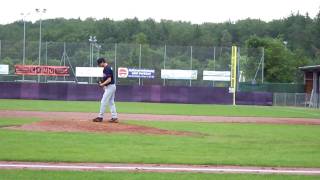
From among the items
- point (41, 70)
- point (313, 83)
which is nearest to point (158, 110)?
point (41, 70)

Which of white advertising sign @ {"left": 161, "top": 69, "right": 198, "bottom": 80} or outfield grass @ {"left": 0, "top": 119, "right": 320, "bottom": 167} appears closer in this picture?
outfield grass @ {"left": 0, "top": 119, "right": 320, "bottom": 167}

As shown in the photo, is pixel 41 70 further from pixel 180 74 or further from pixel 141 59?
pixel 180 74

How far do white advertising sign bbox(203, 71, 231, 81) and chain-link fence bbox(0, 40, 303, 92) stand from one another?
12.4 inches

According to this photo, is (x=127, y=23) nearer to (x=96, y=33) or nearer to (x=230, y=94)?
(x=96, y=33)

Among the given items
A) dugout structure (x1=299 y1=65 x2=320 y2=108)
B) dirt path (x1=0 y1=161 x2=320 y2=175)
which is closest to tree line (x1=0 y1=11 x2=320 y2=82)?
→ dugout structure (x1=299 y1=65 x2=320 y2=108)

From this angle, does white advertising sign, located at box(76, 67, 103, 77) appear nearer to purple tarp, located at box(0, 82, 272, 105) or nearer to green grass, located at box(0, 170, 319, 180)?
purple tarp, located at box(0, 82, 272, 105)

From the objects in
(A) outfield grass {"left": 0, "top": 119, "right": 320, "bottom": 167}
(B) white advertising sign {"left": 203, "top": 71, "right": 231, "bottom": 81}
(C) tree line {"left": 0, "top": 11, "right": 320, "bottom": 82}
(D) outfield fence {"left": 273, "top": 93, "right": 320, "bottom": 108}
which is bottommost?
(D) outfield fence {"left": 273, "top": 93, "right": 320, "bottom": 108}

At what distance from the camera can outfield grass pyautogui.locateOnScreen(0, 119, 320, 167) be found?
37.2 ft

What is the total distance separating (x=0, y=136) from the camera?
14695mm

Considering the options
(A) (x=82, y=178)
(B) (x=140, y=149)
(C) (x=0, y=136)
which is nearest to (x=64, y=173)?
(A) (x=82, y=178)

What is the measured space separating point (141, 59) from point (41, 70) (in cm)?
996

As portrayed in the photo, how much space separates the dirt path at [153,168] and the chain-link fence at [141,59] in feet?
153

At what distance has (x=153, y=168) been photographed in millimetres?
10336

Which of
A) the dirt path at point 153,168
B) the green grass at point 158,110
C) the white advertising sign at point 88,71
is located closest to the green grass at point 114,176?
the dirt path at point 153,168
